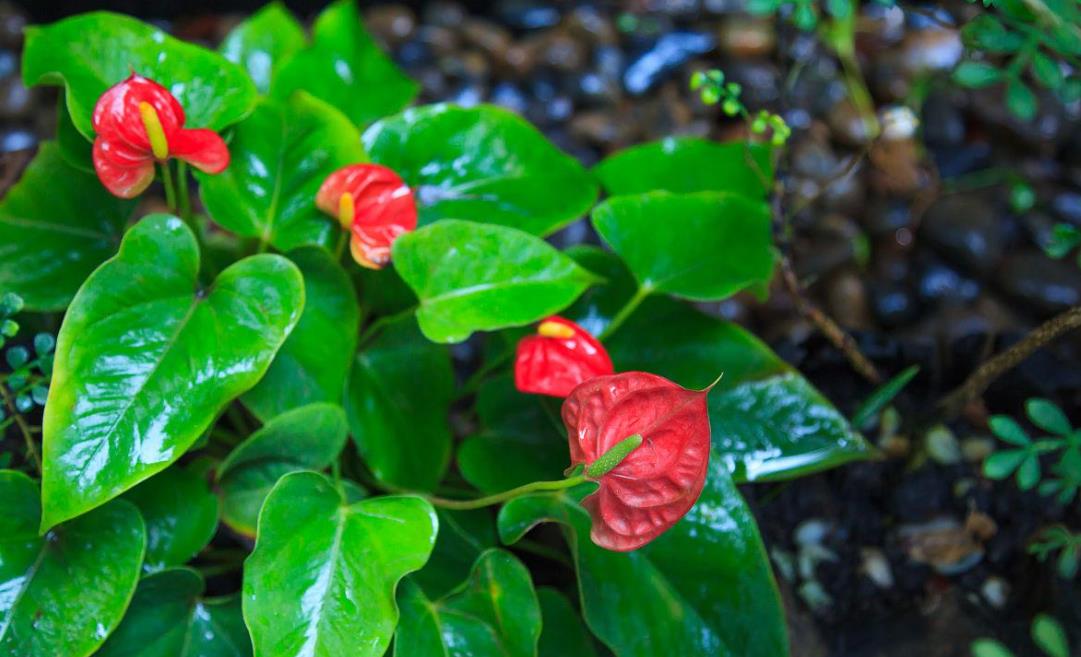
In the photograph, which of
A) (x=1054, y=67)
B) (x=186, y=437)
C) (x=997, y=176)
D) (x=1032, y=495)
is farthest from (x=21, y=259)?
(x=997, y=176)

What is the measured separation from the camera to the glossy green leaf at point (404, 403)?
1.10 m

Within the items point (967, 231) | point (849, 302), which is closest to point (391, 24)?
point (849, 302)

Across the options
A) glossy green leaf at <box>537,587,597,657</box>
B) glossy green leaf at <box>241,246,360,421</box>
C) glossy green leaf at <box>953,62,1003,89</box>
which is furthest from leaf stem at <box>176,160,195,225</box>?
glossy green leaf at <box>953,62,1003,89</box>

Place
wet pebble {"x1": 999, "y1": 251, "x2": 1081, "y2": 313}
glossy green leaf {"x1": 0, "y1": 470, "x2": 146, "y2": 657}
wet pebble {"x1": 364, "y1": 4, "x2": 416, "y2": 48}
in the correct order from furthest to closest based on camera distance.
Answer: wet pebble {"x1": 364, "y1": 4, "x2": 416, "y2": 48} < wet pebble {"x1": 999, "y1": 251, "x2": 1081, "y2": 313} < glossy green leaf {"x1": 0, "y1": 470, "x2": 146, "y2": 657}

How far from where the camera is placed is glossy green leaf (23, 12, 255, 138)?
3.40 feet

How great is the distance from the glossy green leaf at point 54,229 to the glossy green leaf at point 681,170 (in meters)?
0.60

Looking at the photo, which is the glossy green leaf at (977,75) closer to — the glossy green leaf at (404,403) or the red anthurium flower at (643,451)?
the red anthurium flower at (643,451)

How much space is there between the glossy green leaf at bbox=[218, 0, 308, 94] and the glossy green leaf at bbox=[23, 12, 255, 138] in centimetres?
24

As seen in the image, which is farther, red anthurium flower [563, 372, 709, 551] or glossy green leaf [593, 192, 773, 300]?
glossy green leaf [593, 192, 773, 300]

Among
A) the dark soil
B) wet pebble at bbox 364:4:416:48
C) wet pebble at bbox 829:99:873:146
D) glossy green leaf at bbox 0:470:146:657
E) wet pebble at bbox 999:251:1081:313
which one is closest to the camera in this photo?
glossy green leaf at bbox 0:470:146:657

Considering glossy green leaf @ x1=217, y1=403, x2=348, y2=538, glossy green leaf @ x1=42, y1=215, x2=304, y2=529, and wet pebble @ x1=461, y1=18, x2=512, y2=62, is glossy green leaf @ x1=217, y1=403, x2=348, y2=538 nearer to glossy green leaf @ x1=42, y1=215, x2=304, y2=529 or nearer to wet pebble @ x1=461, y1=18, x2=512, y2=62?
glossy green leaf @ x1=42, y1=215, x2=304, y2=529

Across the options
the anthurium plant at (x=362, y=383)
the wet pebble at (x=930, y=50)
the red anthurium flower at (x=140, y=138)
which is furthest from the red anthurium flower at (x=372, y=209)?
the wet pebble at (x=930, y=50)

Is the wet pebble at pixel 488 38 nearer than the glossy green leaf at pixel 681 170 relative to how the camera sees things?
No

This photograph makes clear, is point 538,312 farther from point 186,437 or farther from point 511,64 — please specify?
point 511,64
